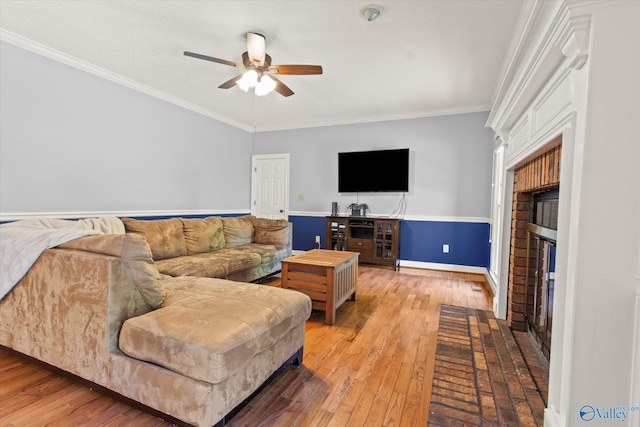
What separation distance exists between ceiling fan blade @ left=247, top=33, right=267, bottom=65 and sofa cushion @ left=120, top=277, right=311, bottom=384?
204 centimetres

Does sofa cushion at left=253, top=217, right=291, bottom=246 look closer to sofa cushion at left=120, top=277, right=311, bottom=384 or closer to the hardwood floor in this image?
the hardwood floor

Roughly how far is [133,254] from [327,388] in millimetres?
1289

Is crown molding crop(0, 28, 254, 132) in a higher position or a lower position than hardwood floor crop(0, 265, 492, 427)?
higher

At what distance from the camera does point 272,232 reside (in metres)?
4.43

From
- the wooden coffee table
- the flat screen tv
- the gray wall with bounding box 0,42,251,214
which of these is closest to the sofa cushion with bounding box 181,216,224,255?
the gray wall with bounding box 0,42,251,214

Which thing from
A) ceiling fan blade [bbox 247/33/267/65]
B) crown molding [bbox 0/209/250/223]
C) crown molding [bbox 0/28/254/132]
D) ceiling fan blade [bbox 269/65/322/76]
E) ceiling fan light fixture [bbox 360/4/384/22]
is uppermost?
ceiling fan light fixture [bbox 360/4/384/22]

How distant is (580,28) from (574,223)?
2.43 feet

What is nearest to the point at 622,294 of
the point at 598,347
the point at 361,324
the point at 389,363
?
the point at 598,347

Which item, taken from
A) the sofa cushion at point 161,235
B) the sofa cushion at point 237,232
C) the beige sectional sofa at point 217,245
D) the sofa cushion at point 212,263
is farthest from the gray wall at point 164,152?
the sofa cushion at point 212,263

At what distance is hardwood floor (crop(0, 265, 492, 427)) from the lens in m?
1.47

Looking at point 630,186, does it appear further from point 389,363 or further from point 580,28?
point 389,363

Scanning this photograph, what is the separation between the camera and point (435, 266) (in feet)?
15.8

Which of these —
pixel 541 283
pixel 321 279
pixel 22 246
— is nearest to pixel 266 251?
pixel 321 279

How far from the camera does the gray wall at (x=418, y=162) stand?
14.8 feet
